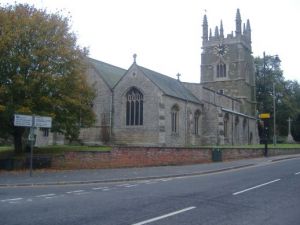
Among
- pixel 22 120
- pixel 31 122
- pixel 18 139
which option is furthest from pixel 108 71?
pixel 22 120

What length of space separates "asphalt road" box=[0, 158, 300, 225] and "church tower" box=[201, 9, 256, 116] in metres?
47.6

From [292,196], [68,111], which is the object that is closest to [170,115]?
[68,111]

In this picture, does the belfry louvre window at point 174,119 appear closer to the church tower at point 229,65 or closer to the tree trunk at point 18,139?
the tree trunk at point 18,139

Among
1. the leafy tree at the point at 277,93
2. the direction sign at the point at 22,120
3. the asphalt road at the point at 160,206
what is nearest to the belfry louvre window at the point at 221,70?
the leafy tree at the point at 277,93

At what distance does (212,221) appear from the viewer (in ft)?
27.7

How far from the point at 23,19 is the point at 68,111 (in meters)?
6.18

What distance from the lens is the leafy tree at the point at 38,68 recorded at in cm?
2302

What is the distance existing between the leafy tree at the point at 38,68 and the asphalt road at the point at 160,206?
10.8 m

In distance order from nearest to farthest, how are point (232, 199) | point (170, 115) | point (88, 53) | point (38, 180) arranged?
1. point (232, 199)
2. point (38, 180)
3. point (88, 53)
4. point (170, 115)

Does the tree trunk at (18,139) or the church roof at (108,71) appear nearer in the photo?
the tree trunk at (18,139)

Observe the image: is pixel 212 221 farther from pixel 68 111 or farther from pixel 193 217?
pixel 68 111

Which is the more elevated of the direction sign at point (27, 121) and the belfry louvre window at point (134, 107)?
the belfry louvre window at point (134, 107)

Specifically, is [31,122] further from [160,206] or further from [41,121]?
[160,206]

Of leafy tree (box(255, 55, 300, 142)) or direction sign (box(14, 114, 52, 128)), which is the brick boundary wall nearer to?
direction sign (box(14, 114, 52, 128))
